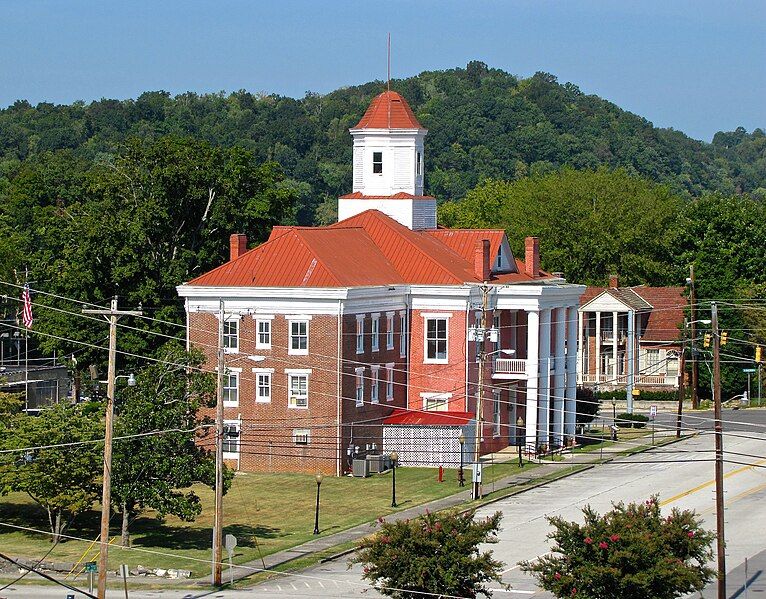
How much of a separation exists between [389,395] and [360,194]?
586 inches

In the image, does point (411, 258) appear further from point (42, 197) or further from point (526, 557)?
point (42, 197)

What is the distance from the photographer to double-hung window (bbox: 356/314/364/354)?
81.0 m

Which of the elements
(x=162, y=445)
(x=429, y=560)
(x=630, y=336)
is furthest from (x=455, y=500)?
(x=630, y=336)

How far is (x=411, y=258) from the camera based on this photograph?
88.1 metres

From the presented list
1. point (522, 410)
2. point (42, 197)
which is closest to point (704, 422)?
point (522, 410)

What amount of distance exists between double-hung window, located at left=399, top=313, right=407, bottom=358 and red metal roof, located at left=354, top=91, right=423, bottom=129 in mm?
13545

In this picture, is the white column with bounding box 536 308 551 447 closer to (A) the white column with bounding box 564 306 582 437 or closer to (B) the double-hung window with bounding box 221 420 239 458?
(A) the white column with bounding box 564 306 582 437

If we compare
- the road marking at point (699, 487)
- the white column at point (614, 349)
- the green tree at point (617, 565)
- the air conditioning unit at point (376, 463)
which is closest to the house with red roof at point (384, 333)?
the air conditioning unit at point (376, 463)

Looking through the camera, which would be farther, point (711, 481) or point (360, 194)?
point (360, 194)

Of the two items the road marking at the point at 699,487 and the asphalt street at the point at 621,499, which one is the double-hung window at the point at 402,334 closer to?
the asphalt street at the point at 621,499

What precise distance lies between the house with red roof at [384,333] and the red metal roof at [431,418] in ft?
0.29

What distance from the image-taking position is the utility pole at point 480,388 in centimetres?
7362

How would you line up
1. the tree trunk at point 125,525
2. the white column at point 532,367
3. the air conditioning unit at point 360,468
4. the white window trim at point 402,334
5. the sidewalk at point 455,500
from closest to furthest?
1. the sidewalk at point 455,500
2. the tree trunk at point 125,525
3. the air conditioning unit at point 360,468
4. the white window trim at point 402,334
5. the white column at point 532,367

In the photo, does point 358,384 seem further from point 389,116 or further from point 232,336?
point 389,116
